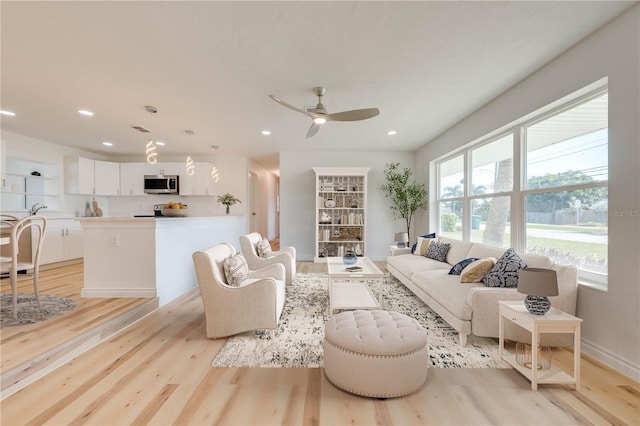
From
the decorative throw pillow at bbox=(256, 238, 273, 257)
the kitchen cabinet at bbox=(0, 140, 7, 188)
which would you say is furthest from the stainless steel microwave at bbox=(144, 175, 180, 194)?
the decorative throw pillow at bbox=(256, 238, 273, 257)

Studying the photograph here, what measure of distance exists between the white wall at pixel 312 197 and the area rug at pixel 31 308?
→ 4110 millimetres

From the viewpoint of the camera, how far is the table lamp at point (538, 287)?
1954mm

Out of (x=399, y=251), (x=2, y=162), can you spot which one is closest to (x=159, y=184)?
(x=2, y=162)

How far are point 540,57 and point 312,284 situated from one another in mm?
3967

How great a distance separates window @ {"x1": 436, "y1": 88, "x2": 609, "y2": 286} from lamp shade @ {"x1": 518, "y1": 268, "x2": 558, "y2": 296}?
966mm

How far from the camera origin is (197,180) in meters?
6.94

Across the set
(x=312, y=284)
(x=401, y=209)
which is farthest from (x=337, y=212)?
(x=312, y=284)

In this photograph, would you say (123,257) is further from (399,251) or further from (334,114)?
(399,251)

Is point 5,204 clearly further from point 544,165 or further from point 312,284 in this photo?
point 544,165

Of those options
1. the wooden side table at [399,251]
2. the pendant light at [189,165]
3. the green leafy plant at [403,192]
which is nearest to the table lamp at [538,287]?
the wooden side table at [399,251]

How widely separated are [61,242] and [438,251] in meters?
7.12

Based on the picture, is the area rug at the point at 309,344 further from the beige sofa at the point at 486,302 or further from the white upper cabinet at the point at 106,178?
the white upper cabinet at the point at 106,178

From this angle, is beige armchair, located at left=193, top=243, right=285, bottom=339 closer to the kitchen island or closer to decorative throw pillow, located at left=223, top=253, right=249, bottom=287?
decorative throw pillow, located at left=223, top=253, right=249, bottom=287

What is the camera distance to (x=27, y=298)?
350 centimetres
